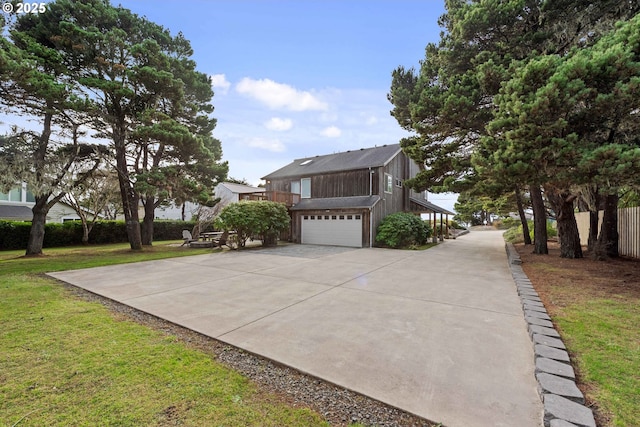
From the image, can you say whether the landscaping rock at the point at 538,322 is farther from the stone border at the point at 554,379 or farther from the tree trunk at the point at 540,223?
the tree trunk at the point at 540,223

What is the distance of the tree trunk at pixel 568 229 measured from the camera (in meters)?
9.70

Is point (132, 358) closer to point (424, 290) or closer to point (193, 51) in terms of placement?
point (424, 290)

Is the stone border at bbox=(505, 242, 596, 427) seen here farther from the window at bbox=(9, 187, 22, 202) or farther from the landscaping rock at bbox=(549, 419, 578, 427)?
the window at bbox=(9, 187, 22, 202)

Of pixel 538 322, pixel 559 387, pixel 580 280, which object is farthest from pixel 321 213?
pixel 559 387

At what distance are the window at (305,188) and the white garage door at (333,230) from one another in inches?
69.7

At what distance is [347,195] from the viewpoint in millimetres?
16641

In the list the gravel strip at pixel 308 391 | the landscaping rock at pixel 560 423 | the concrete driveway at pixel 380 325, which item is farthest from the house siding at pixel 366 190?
the landscaping rock at pixel 560 423

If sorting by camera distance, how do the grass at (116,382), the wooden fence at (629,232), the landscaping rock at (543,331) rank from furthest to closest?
the wooden fence at (629,232)
the landscaping rock at (543,331)
the grass at (116,382)

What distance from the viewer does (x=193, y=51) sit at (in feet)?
47.9

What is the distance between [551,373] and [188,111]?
662 inches

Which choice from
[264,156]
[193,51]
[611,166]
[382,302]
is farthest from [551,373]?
[264,156]

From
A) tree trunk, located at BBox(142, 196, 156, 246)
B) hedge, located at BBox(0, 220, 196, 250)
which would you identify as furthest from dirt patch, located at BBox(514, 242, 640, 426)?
hedge, located at BBox(0, 220, 196, 250)

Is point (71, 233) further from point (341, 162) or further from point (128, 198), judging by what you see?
→ point (341, 162)

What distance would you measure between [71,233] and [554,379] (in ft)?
71.4
